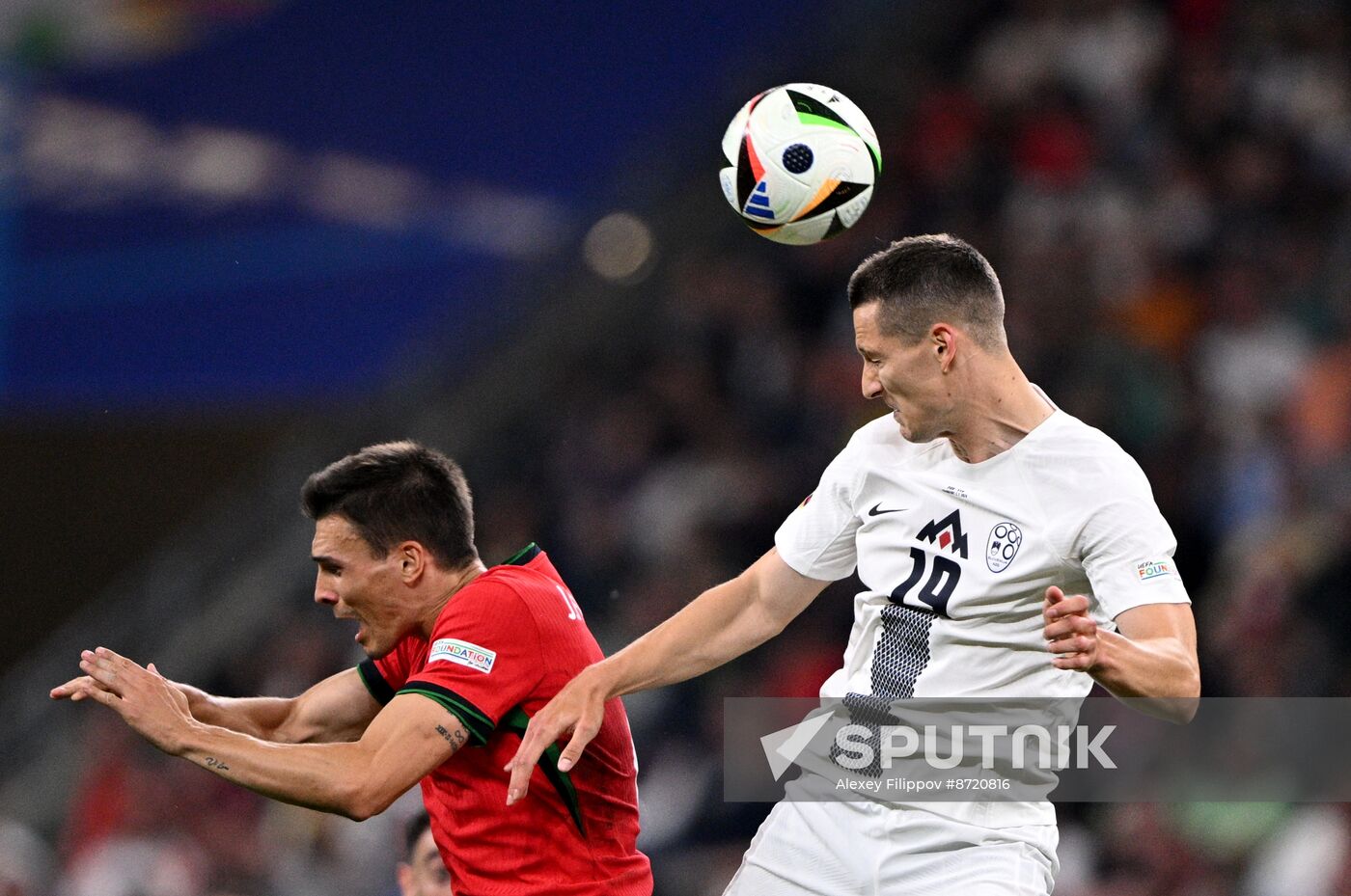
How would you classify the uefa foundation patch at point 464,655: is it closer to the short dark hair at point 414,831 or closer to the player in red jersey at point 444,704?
the player in red jersey at point 444,704

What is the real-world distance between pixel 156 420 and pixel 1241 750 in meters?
9.22

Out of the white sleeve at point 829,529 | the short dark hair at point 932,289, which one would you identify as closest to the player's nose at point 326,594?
the white sleeve at point 829,529

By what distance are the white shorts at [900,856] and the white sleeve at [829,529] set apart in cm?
62

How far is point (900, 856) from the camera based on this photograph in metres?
4.27

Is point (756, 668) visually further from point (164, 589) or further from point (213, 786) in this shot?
point (164, 589)

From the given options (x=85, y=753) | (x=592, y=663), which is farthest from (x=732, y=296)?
(x=592, y=663)

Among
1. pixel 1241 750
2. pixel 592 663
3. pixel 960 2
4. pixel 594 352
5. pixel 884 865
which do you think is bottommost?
pixel 884 865

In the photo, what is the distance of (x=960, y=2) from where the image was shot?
42.0ft

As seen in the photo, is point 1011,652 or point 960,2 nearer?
point 1011,652

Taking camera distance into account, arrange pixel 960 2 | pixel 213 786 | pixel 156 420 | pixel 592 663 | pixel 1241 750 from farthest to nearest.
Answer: pixel 156 420
pixel 960 2
pixel 213 786
pixel 1241 750
pixel 592 663

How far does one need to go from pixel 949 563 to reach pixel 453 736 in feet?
4.13

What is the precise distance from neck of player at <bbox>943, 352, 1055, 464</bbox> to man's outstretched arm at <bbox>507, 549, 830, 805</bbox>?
2.10ft

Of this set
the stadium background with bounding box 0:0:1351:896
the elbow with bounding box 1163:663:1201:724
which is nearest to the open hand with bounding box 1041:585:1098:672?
the elbow with bounding box 1163:663:1201:724

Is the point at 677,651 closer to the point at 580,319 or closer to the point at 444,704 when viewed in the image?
the point at 444,704
